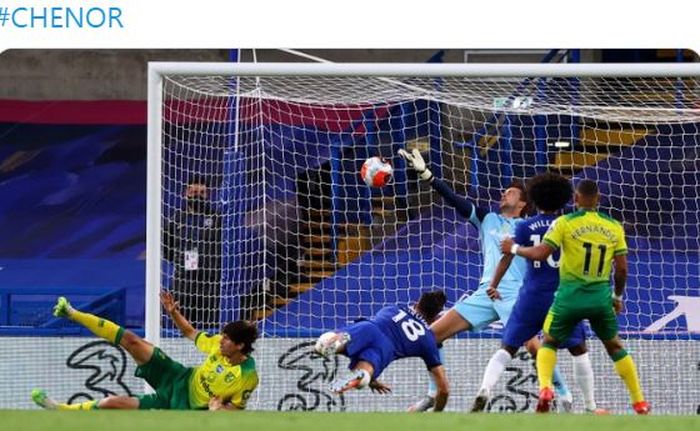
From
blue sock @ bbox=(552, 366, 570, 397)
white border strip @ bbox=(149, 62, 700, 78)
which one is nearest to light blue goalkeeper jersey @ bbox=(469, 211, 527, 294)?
blue sock @ bbox=(552, 366, 570, 397)

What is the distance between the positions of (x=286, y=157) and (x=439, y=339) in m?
3.86

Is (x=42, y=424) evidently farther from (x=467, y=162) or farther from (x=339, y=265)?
(x=467, y=162)

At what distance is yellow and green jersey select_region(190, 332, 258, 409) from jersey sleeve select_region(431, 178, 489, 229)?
1.68m

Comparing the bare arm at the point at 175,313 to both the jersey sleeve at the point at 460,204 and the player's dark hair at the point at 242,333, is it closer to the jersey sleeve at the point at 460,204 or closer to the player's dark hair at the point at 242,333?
the player's dark hair at the point at 242,333

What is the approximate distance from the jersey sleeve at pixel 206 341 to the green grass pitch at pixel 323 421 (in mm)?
2464

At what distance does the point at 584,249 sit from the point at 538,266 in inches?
27.4

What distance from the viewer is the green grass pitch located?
7000 millimetres

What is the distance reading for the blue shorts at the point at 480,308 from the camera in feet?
36.9

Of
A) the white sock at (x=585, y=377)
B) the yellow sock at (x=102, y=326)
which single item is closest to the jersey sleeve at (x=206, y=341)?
the yellow sock at (x=102, y=326)

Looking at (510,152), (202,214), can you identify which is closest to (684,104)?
(510,152)

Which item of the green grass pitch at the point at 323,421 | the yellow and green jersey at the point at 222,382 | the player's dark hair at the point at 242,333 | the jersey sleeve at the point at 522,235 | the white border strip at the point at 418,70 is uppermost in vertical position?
the white border strip at the point at 418,70

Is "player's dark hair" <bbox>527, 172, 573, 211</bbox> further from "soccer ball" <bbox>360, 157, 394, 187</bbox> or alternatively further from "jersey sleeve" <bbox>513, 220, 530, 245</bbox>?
"soccer ball" <bbox>360, 157, 394, 187</bbox>

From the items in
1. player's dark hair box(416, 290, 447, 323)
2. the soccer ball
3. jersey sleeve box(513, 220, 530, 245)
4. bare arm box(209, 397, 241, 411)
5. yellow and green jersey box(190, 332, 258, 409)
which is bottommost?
bare arm box(209, 397, 241, 411)
